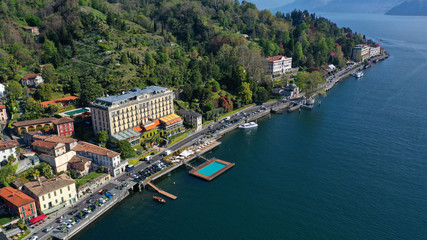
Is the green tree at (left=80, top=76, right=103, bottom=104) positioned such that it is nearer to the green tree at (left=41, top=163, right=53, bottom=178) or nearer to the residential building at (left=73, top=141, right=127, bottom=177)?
the residential building at (left=73, top=141, right=127, bottom=177)

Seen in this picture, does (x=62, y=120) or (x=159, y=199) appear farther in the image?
(x=62, y=120)

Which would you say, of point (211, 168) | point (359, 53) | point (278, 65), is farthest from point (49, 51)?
point (359, 53)

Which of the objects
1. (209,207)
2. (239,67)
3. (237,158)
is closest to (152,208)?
(209,207)

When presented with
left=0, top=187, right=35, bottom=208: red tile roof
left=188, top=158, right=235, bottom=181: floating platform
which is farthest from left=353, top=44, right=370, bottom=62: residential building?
left=0, top=187, right=35, bottom=208: red tile roof

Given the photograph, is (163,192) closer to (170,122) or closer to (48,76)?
(170,122)

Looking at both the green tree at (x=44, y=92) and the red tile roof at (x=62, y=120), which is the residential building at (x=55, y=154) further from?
the green tree at (x=44, y=92)

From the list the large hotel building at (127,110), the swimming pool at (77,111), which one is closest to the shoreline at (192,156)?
the large hotel building at (127,110)
